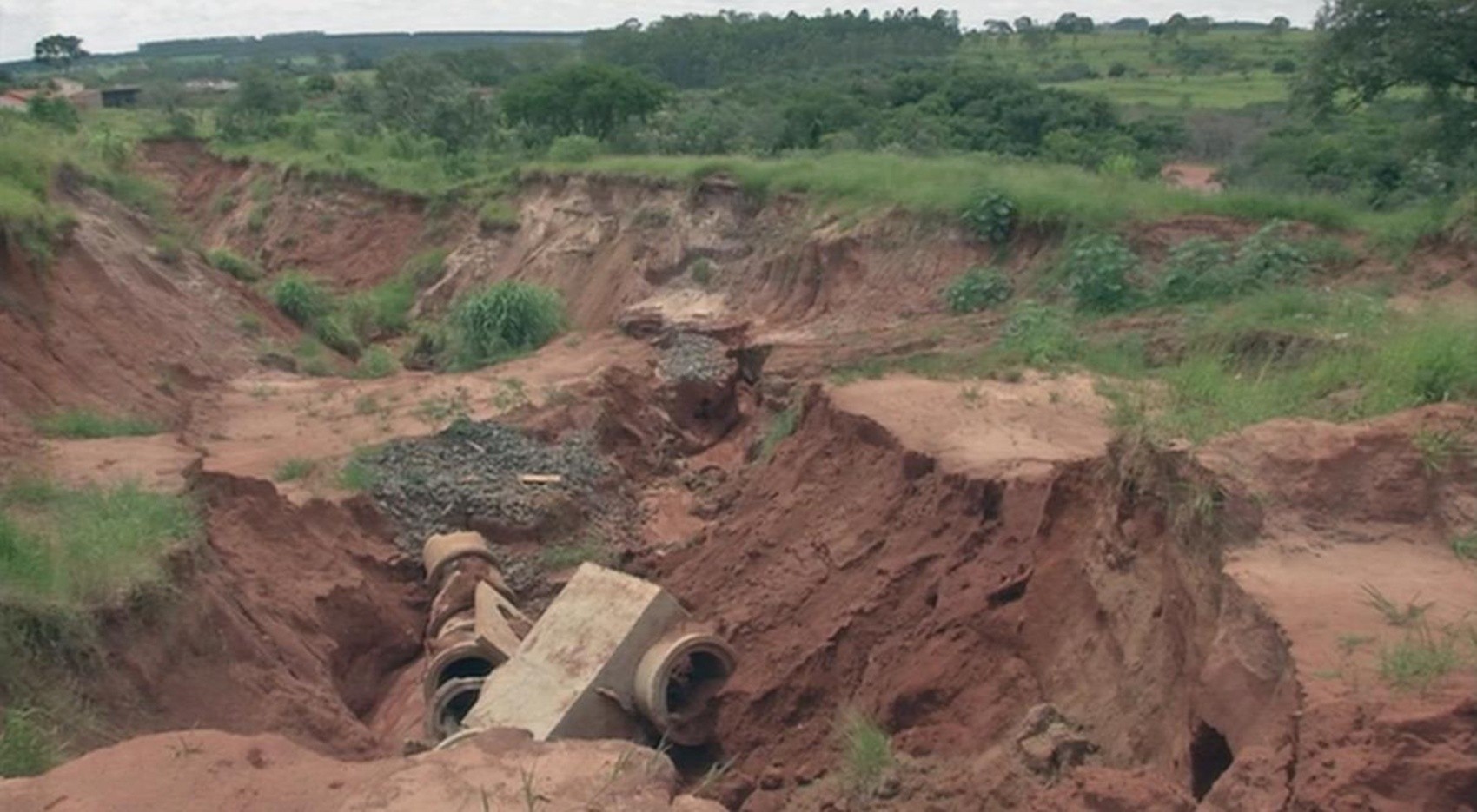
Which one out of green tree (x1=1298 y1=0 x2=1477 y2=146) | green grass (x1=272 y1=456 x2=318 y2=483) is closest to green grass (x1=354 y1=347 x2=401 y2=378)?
green grass (x1=272 y1=456 x2=318 y2=483)

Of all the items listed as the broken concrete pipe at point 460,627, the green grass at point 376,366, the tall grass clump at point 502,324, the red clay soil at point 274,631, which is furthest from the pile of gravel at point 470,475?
Result: the green grass at point 376,366

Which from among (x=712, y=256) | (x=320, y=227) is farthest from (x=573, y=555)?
(x=320, y=227)

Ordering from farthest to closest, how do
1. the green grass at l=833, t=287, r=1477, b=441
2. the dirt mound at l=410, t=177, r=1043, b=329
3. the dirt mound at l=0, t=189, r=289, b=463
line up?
1. the dirt mound at l=410, t=177, r=1043, b=329
2. the dirt mound at l=0, t=189, r=289, b=463
3. the green grass at l=833, t=287, r=1477, b=441

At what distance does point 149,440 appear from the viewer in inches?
595

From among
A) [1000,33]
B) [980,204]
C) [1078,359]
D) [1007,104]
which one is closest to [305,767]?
[1078,359]

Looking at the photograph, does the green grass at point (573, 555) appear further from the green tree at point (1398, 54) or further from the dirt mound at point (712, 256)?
the green tree at point (1398, 54)

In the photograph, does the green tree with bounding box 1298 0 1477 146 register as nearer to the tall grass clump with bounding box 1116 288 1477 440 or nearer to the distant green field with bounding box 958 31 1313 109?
the tall grass clump with bounding box 1116 288 1477 440

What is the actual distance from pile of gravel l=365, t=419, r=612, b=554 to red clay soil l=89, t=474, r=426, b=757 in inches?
17.9

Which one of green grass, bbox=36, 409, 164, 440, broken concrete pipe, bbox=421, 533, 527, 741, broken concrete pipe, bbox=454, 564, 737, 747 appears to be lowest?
broken concrete pipe, bbox=421, 533, 527, 741

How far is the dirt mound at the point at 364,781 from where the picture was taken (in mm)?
6609

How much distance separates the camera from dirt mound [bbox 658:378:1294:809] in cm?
744

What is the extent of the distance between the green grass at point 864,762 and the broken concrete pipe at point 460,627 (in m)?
3.32

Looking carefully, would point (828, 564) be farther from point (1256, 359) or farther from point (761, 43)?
point (761, 43)

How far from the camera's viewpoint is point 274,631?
11.8 m
